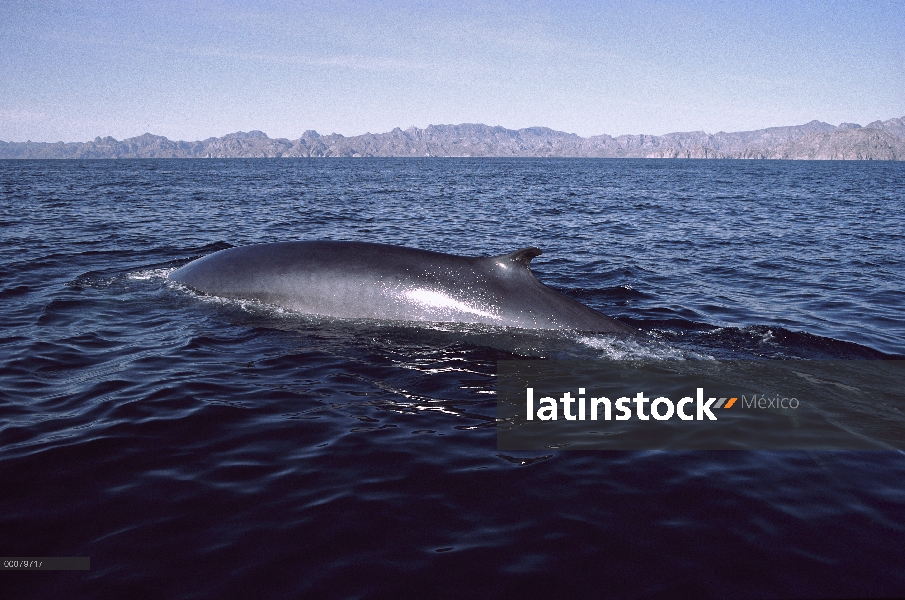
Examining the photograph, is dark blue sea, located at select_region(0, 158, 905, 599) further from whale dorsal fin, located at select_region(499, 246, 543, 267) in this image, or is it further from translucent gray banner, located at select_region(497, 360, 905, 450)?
whale dorsal fin, located at select_region(499, 246, 543, 267)

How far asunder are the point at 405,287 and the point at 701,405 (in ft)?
14.6

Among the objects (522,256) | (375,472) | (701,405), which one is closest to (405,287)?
(522,256)

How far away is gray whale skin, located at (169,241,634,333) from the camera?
9.10 m

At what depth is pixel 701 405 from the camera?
7375 mm

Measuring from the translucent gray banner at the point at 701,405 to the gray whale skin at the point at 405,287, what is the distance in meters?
0.93

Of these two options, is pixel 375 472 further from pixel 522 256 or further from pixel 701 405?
pixel 522 256

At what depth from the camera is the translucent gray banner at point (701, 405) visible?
6.51m

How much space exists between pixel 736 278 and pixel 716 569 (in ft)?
42.2

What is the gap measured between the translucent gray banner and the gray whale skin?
925mm

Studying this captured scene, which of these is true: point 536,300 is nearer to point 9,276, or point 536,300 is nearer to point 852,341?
point 852,341

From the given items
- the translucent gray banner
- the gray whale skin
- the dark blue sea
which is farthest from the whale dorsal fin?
the translucent gray banner

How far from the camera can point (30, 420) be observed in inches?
259

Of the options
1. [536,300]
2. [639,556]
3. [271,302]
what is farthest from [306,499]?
[271,302]

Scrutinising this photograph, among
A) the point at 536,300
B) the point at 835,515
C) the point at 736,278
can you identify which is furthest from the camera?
the point at 736,278
